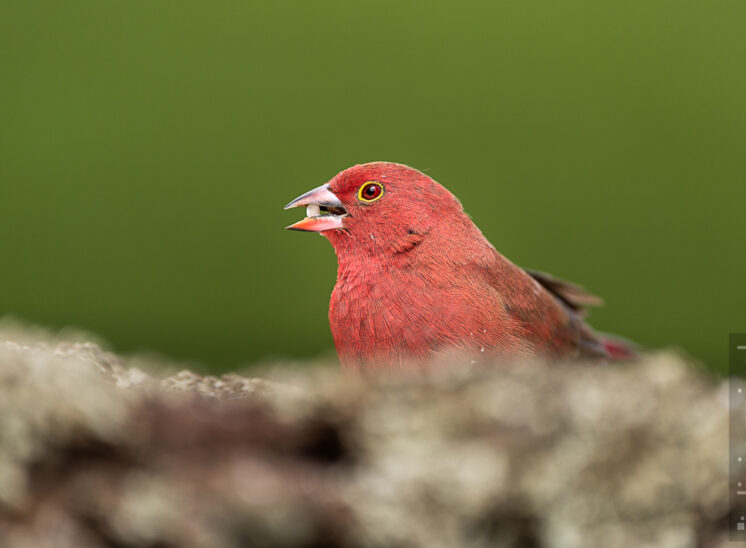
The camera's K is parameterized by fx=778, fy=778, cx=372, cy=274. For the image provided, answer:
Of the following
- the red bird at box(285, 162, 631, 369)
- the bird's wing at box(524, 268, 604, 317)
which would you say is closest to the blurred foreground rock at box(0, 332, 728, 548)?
the red bird at box(285, 162, 631, 369)

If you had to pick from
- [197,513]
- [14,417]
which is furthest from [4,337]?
[197,513]

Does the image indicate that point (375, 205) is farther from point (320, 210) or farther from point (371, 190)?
point (320, 210)

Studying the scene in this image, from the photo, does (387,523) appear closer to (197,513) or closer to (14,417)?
(197,513)

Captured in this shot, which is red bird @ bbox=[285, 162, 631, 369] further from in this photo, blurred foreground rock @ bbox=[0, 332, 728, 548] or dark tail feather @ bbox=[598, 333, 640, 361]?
blurred foreground rock @ bbox=[0, 332, 728, 548]

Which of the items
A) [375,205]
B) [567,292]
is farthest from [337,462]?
[567,292]

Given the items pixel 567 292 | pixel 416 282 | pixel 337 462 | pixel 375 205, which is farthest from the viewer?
pixel 567 292

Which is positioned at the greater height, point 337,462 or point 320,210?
point 320,210
